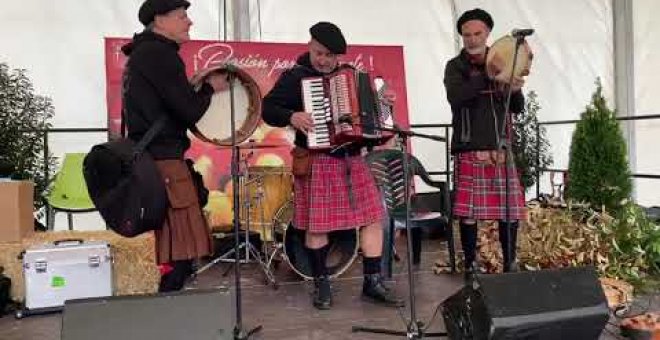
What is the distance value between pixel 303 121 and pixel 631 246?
2166mm

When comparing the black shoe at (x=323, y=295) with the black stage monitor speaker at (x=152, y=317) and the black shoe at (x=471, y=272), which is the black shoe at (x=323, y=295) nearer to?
the black shoe at (x=471, y=272)

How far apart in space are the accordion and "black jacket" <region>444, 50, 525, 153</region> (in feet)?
1.71

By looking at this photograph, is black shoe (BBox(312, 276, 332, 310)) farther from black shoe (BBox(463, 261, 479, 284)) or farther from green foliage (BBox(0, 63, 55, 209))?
green foliage (BBox(0, 63, 55, 209))

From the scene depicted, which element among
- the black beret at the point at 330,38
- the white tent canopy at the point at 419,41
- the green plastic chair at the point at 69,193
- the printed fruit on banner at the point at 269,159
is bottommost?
the green plastic chair at the point at 69,193

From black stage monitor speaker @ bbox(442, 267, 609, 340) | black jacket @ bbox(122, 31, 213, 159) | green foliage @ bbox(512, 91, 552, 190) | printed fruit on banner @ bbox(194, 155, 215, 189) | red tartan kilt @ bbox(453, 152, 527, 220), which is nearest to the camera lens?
black stage monitor speaker @ bbox(442, 267, 609, 340)

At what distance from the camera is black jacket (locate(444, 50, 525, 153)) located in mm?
3500

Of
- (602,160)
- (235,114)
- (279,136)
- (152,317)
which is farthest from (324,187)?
(279,136)

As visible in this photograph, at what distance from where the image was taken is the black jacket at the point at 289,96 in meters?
3.35

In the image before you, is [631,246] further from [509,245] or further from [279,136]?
[279,136]

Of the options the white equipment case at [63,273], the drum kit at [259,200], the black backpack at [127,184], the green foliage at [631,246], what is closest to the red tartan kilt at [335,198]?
the drum kit at [259,200]

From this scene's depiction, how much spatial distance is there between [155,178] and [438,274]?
7.81 ft

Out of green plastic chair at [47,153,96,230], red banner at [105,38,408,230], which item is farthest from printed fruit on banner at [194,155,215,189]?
green plastic chair at [47,153,96,230]

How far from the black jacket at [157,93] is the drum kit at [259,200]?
190 millimetres

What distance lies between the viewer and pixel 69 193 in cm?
477
